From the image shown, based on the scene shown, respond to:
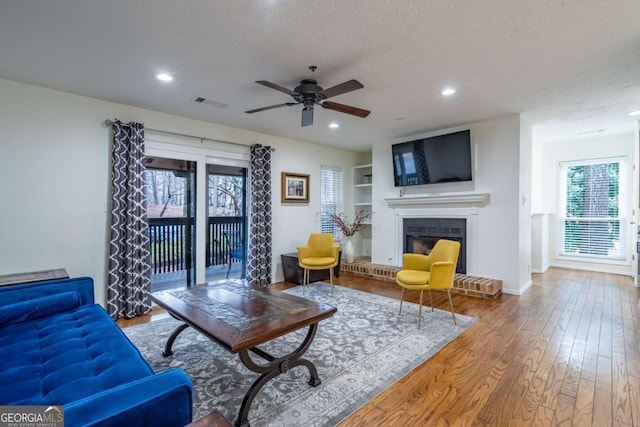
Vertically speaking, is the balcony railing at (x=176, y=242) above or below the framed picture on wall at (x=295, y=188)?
below

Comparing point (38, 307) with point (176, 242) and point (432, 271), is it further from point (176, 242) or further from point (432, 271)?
point (432, 271)

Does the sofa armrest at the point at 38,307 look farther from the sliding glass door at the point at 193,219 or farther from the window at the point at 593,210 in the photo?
the window at the point at 593,210

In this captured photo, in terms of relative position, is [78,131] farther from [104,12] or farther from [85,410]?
[85,410]

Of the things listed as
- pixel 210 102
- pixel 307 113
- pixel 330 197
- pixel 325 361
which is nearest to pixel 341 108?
pixel 307 113

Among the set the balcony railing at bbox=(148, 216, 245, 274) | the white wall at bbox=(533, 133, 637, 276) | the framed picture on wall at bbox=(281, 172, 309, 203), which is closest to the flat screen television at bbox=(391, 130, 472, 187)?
the framed picture on wall at bbox=(281, 172, 309, 203)

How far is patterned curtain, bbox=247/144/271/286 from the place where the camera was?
4.95 metres

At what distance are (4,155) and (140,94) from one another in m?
1.43

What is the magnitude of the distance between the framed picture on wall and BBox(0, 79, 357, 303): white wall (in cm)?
218

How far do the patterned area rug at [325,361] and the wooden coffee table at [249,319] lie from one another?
0.15 metres

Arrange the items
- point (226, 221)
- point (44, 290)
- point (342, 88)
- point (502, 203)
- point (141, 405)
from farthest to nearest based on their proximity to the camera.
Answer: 1. point (226, 221)
2. point (502, 203)
3. point (342, 88)
4. point (44, 290)
5. point (141, 405)

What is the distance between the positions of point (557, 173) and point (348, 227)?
4441 millimetres

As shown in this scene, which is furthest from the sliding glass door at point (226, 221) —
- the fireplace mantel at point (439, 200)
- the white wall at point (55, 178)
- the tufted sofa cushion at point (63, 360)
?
the fireplace mantel at point (439, 200)

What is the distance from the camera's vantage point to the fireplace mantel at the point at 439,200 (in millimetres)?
4621

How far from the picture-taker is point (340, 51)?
8.21 feet
